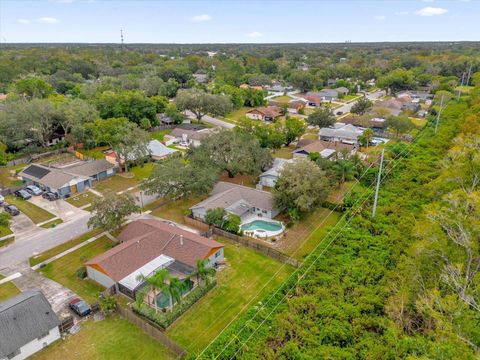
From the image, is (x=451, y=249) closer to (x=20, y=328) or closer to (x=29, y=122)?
(x=20, y=328)

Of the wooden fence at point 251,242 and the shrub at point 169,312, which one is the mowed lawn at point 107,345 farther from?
the wooden fence at point 251,242

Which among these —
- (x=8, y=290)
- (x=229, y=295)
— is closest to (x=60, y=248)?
(x=8, y=290)

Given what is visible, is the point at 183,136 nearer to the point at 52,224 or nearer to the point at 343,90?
the point at 52,224

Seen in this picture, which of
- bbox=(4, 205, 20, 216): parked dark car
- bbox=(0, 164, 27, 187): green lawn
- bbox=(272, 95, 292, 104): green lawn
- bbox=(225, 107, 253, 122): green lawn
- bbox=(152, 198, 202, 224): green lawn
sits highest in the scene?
bbox=(272, 95, 292, 104): green lawn

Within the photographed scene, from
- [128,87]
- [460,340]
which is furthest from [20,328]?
[128,87]

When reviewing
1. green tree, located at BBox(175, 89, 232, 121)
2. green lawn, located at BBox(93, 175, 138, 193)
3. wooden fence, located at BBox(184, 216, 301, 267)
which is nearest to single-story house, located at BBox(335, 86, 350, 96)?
green tree, located at BBox(175, 89, 232, 121)

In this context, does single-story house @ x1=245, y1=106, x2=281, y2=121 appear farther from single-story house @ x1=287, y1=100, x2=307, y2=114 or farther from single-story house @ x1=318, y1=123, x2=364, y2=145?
single-story house @ x1=318, y1=123, x2=364, y2=145
